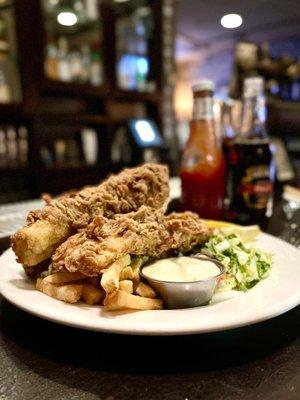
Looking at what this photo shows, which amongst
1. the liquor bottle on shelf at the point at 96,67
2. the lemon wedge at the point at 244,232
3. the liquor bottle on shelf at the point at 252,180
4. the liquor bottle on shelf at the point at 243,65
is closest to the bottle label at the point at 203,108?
the liquor bottle on shelf at the point at 252,180

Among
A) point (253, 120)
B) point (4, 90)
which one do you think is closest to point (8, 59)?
point (4, 90)

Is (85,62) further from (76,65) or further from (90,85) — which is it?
(90,85)

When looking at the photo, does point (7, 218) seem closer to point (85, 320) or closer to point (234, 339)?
point (85, 320)

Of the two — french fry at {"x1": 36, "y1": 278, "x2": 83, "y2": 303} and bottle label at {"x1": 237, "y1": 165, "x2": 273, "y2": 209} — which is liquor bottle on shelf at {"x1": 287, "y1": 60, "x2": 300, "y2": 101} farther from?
french fry at {"x1": 36, "y1": 278, "x2": 83, "y2": 303}

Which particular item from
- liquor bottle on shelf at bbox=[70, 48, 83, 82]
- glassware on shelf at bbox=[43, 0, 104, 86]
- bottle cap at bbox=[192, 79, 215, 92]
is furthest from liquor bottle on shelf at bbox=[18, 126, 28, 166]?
→ bottle cap at bbox=[192, 79, 215, 92]

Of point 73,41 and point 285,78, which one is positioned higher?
point 73,41

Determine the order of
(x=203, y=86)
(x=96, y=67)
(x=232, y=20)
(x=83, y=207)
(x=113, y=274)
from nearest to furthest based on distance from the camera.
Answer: (x=113, y=274) < (x=83, y=207) < (x=203, y=86) < (x=232, y=20) < (x=96, y=67)
